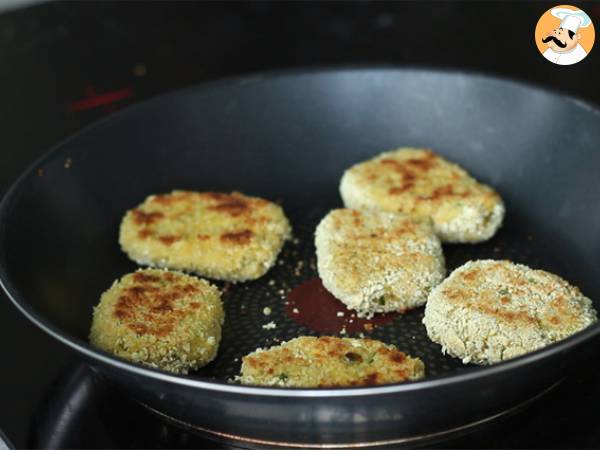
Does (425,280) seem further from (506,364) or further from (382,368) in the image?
(506,364)

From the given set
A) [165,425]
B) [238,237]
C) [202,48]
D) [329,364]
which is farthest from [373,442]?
[202,48]

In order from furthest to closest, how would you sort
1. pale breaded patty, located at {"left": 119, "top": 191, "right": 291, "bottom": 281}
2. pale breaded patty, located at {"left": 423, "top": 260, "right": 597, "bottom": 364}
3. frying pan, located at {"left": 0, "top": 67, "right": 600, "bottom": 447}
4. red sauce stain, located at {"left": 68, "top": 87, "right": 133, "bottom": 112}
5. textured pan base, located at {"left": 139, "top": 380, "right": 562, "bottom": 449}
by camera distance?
red sauce stain, located at {"left": 68, "top": 87, "right": 133, "bottom": 112} < pale breaded patty, located at {"left": 119, "top": 191, "right": 291, "bottom": 281} < pale breaded patty, located at {"left": 423, "top": 260, "right": 597, "bottom": 364} < textured pan base, located at {"left": 139, "top": 380, "right": 562, "bottom": 449} < frying pan, located at {"left": 0, "top": 67, "right": 600, "bottom": 447}

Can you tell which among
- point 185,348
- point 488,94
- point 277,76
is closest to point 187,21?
point 277,76

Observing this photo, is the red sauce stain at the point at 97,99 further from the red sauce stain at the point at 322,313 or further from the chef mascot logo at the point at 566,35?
the chef mascot logo at the point at 566,35

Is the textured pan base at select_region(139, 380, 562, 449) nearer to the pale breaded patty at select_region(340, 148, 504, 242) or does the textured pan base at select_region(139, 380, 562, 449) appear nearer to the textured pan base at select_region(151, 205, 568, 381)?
the textured pan base at select_region(151, 205, 568, 381)

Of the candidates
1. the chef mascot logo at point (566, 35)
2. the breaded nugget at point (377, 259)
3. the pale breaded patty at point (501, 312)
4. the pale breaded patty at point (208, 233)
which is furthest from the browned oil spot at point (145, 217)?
the chef mascot logo at point (566, 35)

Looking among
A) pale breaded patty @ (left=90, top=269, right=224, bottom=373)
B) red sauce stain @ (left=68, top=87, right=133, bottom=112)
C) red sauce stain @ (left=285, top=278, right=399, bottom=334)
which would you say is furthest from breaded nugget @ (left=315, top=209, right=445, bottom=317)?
red sauce stain @ (left=68, top=87, right=133, bottom=112)
